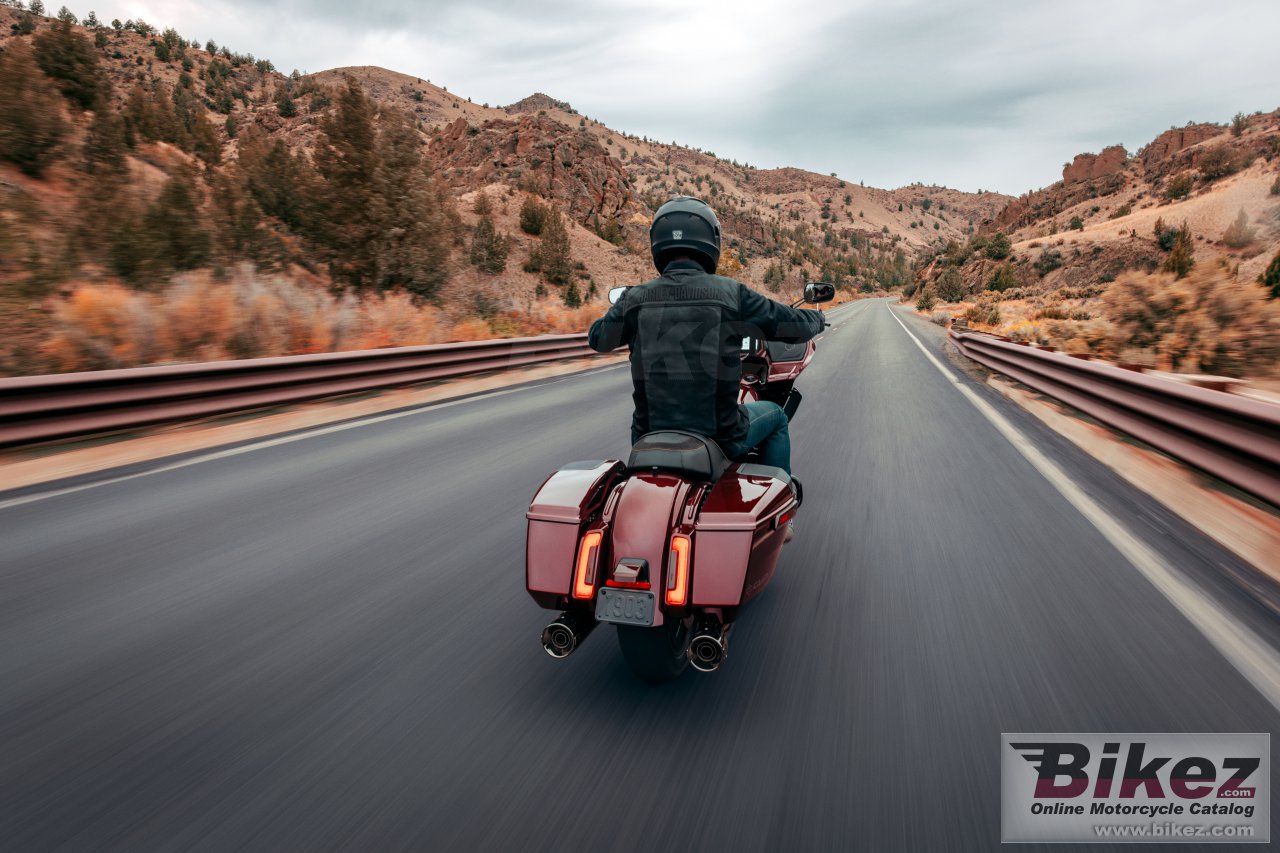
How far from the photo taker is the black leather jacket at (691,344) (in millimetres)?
2857

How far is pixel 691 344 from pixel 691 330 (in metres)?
0.06

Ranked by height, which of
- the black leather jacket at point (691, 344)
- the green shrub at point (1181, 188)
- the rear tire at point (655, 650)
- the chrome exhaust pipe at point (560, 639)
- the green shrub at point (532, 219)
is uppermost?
the green shrub at point (1181, 188)

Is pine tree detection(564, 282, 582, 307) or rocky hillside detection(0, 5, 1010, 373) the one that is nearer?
rocky hillside detection(0, 5, 1010, 373)

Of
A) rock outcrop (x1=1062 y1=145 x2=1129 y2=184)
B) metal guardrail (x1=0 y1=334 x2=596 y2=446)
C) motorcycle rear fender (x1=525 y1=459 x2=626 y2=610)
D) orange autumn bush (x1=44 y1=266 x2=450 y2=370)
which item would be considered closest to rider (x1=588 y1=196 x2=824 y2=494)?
motorcycle rear fender (x1=525 y1=459 x2=626 y2=610)

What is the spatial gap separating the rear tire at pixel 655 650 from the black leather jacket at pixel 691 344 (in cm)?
87

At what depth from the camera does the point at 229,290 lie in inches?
454

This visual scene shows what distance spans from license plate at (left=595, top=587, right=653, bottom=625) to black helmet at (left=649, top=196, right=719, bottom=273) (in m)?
1.48

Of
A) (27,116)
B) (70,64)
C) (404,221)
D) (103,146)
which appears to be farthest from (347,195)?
(70,64)

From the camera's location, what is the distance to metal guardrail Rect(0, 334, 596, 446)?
629 cm

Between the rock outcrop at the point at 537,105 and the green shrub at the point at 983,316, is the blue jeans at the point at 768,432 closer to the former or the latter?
the green shrub at the point at 983,316

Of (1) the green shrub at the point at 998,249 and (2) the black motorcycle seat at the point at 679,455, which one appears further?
(1) the green shrub at the point at 998,249

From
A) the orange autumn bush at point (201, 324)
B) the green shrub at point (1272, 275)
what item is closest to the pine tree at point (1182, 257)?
the green shrub at point (1272, 275)

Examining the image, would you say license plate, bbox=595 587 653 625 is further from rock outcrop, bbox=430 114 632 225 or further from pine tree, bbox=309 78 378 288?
rock outcrop, bbox=430 114 632 225

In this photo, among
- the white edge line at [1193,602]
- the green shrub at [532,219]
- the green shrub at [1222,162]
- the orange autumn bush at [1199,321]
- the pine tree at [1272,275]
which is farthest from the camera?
the green shrub at [1222,162]
